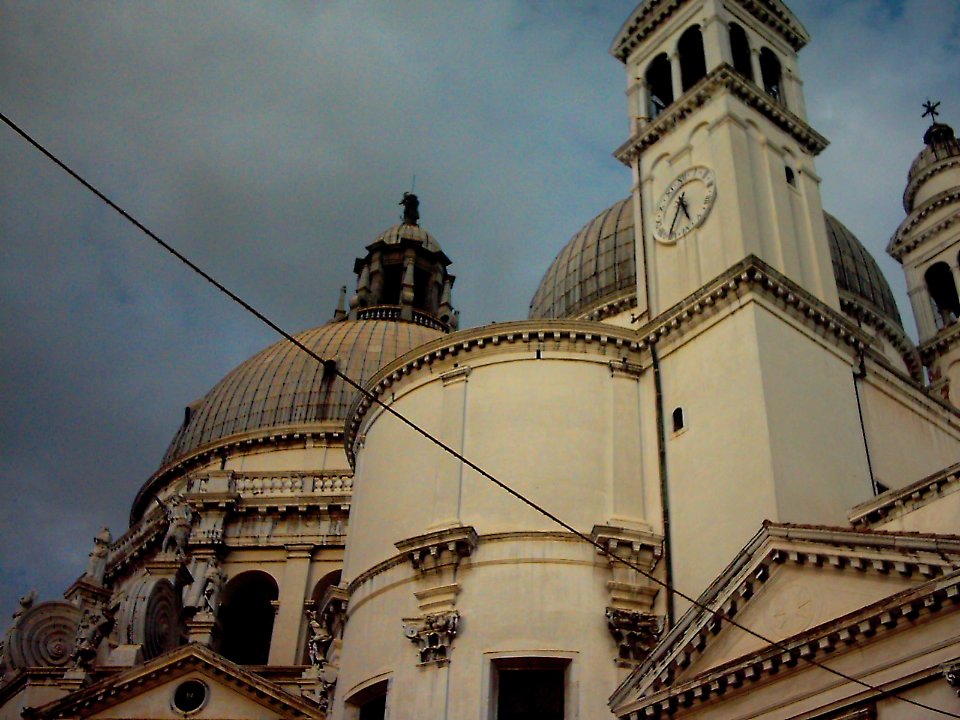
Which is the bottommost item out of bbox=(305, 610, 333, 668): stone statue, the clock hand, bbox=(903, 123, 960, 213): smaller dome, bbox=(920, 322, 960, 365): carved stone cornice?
bbox=(305, 610, 333, 668): stone statue

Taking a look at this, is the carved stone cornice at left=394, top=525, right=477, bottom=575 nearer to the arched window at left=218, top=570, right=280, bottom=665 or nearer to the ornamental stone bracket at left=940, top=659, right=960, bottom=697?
the ornamental stone bracket at left=940, top=659, right=960, bottom=697

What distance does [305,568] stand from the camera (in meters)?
34.8

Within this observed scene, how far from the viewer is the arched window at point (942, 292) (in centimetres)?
3803

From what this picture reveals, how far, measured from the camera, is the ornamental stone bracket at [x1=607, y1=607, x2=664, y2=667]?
840 inches

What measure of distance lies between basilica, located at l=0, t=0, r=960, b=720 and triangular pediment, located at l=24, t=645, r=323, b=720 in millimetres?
68

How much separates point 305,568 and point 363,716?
1170 centimetres

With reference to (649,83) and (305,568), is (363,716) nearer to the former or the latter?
(305,568)

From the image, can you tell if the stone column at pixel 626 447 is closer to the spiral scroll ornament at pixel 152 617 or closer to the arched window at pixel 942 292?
the spiral scroll ornament at pixel 152 617

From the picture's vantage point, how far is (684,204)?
89.6ft

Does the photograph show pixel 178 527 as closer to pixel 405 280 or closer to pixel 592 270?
pixel 592 270

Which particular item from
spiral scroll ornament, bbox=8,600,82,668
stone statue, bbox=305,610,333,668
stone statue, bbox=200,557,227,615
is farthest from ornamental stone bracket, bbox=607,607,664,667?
spiral scroll ornament, bbox=8,600,82,668

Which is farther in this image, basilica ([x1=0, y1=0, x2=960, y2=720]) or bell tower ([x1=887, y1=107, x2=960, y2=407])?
bell tower ([x1=887, y1=107, x2=960, y2=407])

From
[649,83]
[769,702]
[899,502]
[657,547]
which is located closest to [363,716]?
[657,547]

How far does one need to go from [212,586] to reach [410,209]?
3091 centimetres
